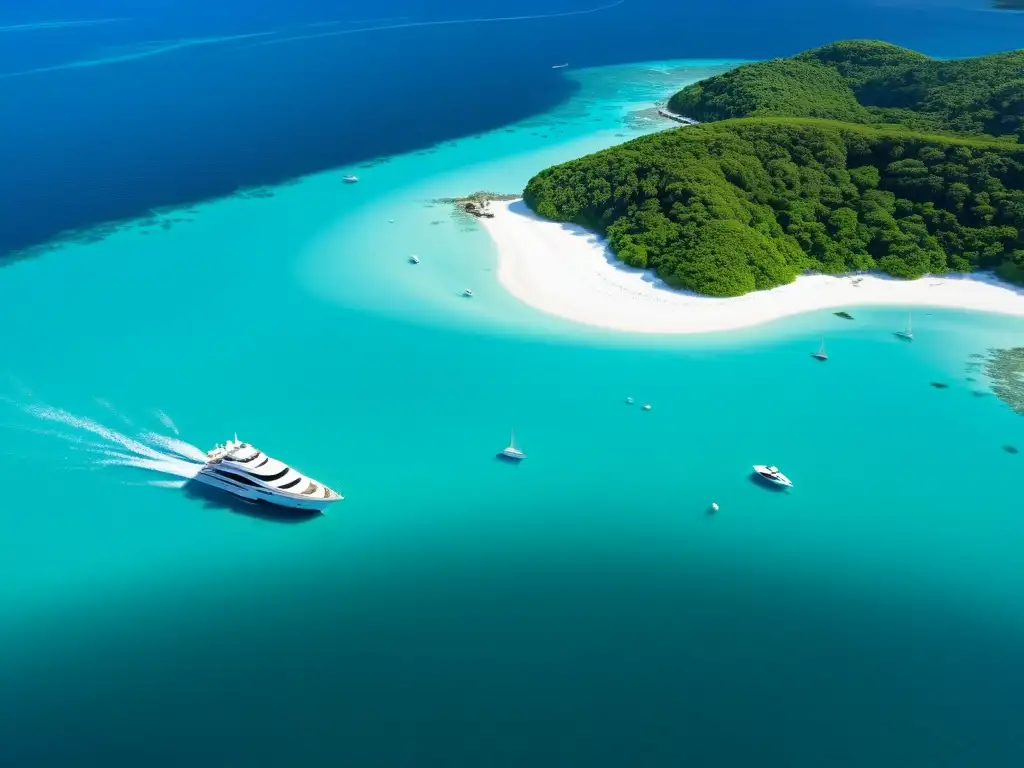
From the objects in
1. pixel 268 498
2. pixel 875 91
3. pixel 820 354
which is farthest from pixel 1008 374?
pixel 875 91

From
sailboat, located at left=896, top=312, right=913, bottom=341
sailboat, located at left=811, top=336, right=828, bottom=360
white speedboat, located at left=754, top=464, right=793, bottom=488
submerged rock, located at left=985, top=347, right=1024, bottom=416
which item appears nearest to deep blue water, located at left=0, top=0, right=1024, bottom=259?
sailboat, located at left=811, top=336, right=828, bottom=360

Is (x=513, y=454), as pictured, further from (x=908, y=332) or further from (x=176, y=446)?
(x=908, y=332)

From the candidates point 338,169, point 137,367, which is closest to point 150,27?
point 338,169

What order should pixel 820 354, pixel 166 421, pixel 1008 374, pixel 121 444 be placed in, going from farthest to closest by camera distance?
pixel 820 354
pixel 1008 374
pixel 166 421
pixel 121 444

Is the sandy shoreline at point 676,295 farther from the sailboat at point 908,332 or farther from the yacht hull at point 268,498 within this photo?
the yacht hull at point 268,498

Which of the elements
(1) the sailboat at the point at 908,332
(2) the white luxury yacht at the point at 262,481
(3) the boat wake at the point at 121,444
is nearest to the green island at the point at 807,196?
Answer: (1) the sailboat at the point at 908,332

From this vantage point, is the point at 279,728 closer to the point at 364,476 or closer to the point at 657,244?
the point at 364,476

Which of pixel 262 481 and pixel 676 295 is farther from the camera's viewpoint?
pixel 676 295

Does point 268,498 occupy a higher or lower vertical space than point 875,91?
lower
